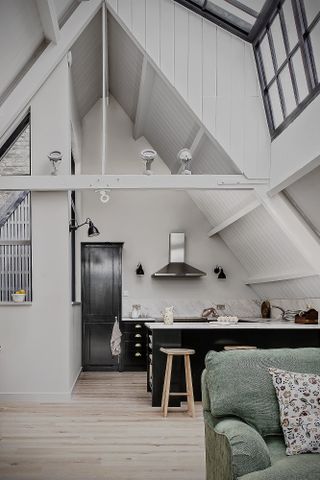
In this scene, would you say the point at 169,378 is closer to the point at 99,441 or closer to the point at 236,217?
the point at 99,441

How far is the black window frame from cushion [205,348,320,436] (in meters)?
2.67

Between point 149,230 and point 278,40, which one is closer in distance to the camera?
point 278,40

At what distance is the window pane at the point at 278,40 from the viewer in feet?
19.1

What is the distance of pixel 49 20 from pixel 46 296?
303 centimetres

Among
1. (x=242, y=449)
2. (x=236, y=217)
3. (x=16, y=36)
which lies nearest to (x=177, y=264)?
(x=236, y=217)

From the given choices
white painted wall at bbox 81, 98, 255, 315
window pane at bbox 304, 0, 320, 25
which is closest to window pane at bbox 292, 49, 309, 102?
window pane at bbox 304, 0, 320, 25

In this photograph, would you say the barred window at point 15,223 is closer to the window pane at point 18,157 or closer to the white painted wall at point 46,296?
the window pane at point 18,157

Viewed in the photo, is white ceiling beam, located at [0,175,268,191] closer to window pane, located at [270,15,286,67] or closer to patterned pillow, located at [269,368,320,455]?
window pane, located at [270,15,286,67]

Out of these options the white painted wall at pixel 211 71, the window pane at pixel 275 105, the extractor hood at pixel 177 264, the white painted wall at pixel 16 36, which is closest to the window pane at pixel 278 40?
the window pane at pixel 275 105

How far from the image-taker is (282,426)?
3162mm

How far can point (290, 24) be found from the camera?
5.53 metres

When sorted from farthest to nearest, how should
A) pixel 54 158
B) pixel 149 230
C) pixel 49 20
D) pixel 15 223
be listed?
pixel 149 230 < pixel 15 223 < pixel 54 158 < pixel 49 20

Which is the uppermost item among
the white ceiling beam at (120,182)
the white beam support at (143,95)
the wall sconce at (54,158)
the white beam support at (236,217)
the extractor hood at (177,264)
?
the white beam support at (143,95)

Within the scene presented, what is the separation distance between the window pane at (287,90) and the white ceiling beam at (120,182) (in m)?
1.01
